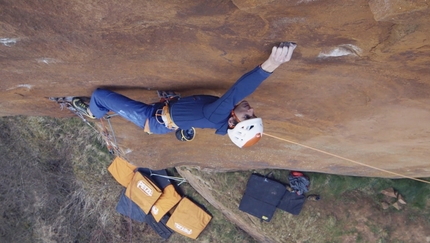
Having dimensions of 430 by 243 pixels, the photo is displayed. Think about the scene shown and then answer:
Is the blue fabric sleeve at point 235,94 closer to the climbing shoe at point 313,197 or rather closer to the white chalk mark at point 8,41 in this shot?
the white chalk mark at point 8,41

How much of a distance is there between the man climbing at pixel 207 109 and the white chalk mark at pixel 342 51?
11.3 inches

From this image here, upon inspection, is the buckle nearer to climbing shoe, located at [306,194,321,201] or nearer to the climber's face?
the climber's face

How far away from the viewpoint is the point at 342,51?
8.93 feet

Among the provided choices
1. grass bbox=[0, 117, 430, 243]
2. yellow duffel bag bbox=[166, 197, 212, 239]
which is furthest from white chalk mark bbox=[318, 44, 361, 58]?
yellow duffel bag bbox=[166, 197, 212, 239]

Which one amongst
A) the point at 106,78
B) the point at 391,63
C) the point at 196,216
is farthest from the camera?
the point at 196,216

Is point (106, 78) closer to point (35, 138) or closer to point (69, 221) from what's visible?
point (35, 138)

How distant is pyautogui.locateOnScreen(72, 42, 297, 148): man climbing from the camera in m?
2.80

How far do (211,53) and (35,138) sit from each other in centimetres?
685

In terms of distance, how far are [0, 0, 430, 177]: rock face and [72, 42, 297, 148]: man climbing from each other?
13 centimetres

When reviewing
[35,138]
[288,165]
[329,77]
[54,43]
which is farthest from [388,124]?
[35,138]

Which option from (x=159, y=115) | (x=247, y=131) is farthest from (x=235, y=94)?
(x=159, y=115)

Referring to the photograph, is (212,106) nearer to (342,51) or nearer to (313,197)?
(342,51)

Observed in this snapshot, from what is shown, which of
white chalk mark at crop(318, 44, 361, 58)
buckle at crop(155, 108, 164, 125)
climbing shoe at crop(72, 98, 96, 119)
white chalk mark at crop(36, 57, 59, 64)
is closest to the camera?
white chalk mark at crop(318, 44, 361, 58)

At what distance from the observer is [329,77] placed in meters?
3.08
